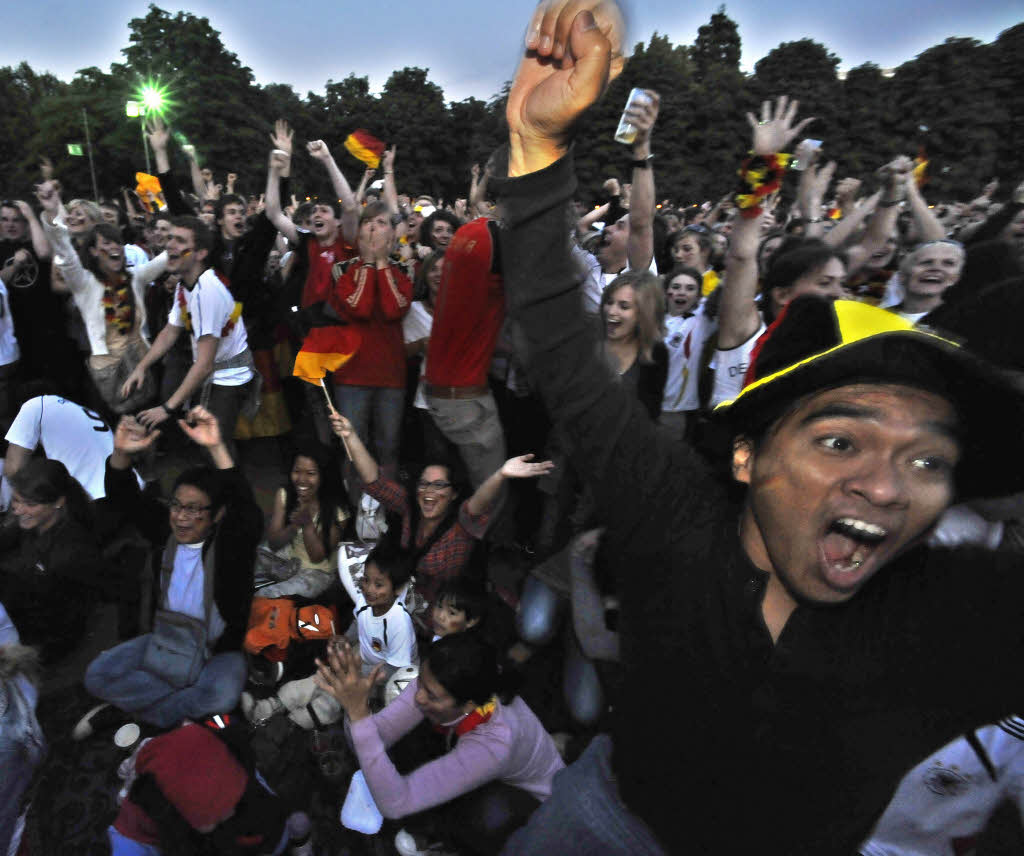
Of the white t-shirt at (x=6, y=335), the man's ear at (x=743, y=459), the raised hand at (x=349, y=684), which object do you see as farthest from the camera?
the white t-shirt at (x=6, y=335)

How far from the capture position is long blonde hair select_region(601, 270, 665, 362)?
10.7 ft

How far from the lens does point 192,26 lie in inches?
1574

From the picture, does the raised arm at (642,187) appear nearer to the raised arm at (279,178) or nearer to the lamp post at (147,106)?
the raised arm at (279,178)

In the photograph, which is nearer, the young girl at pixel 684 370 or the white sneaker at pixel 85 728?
the white sneaker at pixel 85 728

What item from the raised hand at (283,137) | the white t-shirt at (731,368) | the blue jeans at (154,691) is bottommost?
the blue jeans at (154,691)

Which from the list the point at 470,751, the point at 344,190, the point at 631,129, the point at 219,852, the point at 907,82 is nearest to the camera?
the point at 219,852

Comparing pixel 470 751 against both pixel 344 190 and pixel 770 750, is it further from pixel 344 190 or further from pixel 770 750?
pixel 344 190

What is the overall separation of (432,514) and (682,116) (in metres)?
37.7

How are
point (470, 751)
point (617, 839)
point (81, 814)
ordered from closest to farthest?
point (617, 839), point (470, 751), point (81, 814)

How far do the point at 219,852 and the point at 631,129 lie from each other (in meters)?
3.08

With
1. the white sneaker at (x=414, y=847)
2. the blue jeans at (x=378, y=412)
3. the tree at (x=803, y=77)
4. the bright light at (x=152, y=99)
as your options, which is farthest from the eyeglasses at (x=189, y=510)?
the tree at (x=803, y=77)

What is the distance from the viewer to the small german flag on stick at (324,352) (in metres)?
3.80

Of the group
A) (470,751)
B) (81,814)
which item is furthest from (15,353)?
(470,751)

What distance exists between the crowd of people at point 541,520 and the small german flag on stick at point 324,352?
0.03m
